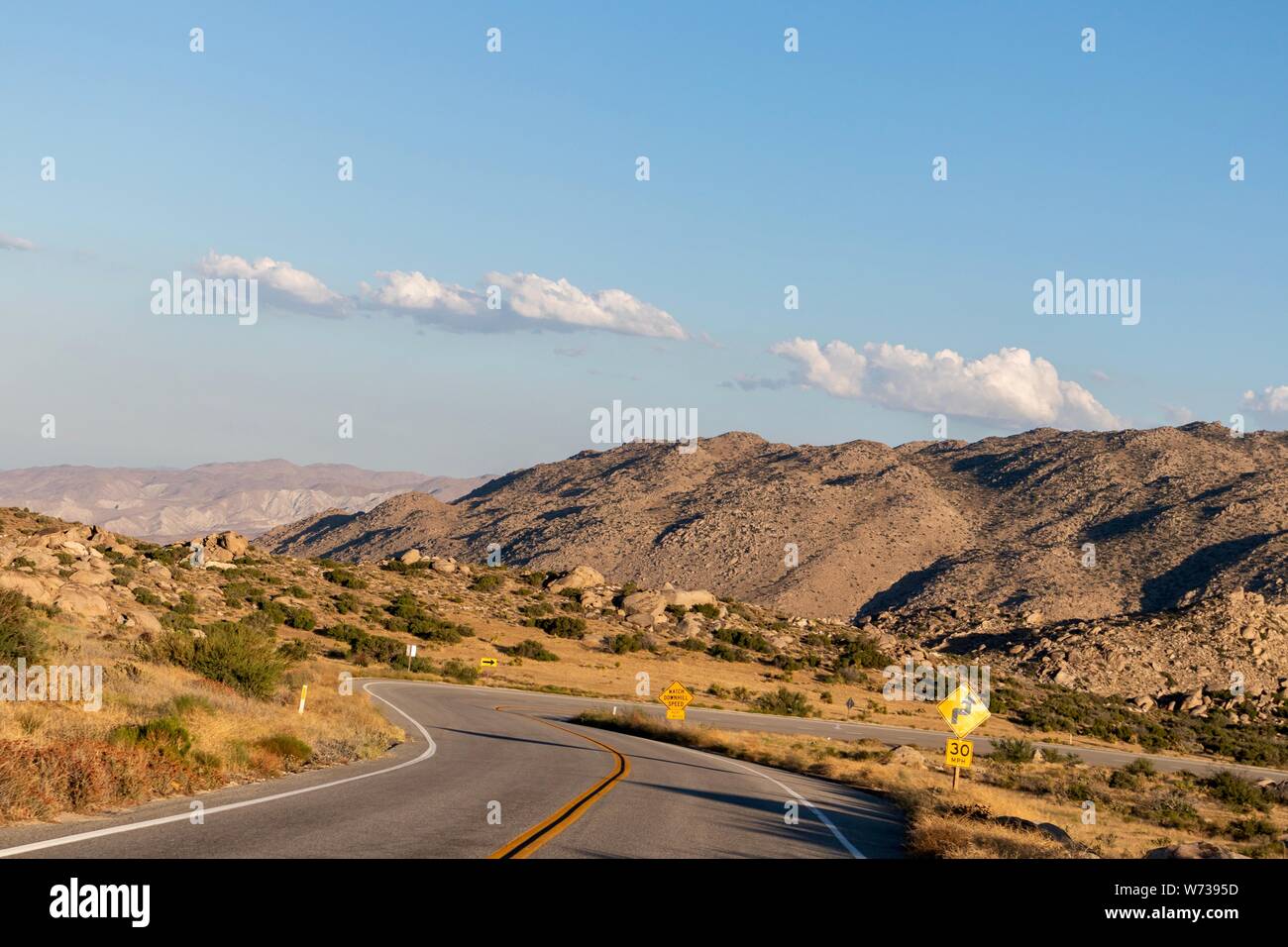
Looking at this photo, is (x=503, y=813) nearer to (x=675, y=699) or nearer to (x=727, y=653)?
(x=675, y=699)

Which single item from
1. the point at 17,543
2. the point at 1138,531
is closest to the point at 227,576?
the point at 17,543

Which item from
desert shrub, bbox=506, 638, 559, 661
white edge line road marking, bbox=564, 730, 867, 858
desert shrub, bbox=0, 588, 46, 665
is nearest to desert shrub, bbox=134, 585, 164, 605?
desert shrub, bbox=506, 638, 559, 661

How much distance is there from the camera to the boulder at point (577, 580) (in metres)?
83.4

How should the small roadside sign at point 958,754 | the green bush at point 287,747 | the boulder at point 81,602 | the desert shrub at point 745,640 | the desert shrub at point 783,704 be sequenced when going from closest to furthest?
the green bush at point 287,747
the small roadside sign at point 958,754
the boulder at point 81,602
the desert shrub at point 783,704
the desert shrub at point 745,640

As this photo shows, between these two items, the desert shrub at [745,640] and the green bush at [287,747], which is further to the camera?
the desert shrub at [745,640]

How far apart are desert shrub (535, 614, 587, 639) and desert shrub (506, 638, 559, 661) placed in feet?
12.5

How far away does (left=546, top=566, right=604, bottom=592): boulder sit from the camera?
83375mm

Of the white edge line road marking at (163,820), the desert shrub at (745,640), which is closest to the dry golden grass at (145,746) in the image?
the white edge line road marking at (163,820)

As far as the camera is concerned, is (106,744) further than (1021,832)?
No

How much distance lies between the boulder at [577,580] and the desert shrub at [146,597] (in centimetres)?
3345

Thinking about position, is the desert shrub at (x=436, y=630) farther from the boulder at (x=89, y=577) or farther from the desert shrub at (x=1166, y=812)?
the desert shrub at (x=1166, y=812)
